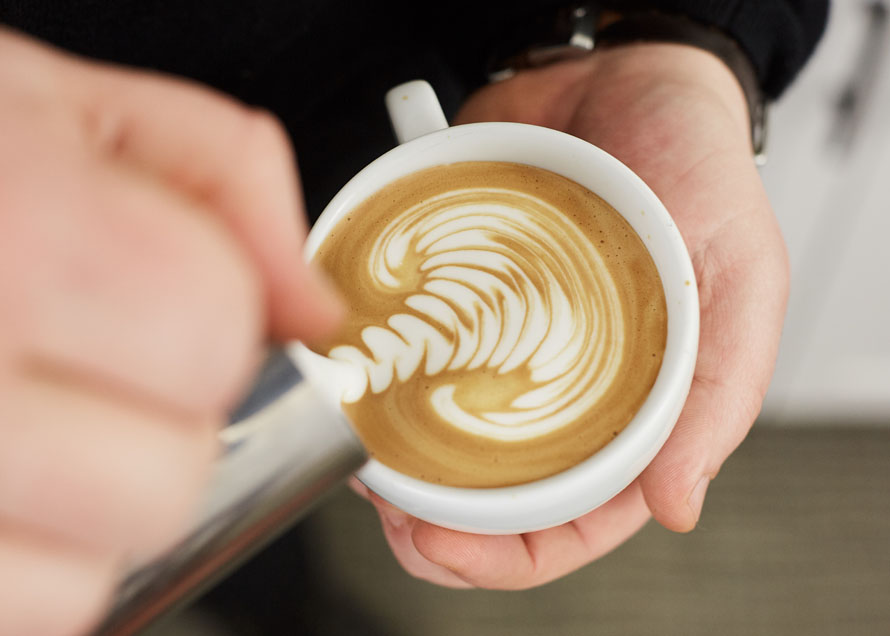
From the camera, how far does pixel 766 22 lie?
84 centimetres

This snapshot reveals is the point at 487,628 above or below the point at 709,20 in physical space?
below

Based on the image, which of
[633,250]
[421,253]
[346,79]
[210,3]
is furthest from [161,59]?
[633,250]

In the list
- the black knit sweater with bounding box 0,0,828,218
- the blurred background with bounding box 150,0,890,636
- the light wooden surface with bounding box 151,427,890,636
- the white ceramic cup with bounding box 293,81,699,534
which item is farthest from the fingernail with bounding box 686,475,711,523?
the light wooden surface with bounding box 151,427,890,636

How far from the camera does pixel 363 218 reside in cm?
68

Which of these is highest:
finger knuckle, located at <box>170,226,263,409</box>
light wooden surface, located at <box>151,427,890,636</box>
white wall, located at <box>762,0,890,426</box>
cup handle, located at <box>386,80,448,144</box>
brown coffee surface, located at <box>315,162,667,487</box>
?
finger knuckle, located at <box>170,226,263,409</box>

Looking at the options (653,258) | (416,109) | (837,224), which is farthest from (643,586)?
(416,109)

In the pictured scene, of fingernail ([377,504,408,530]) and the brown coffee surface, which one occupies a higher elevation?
the brown coffee surface

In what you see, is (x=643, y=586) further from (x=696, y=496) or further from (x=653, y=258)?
(x=653, y=258)

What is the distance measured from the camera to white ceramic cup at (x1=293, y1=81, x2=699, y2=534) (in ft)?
1.77

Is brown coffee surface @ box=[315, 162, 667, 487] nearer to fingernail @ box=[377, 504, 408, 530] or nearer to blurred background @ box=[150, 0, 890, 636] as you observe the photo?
fingernail @ box=[377, 504, 408, 530]

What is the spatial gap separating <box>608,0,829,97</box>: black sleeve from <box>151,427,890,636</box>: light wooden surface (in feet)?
3.28

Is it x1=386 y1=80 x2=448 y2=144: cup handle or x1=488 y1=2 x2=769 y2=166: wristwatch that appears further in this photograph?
x1=488 y1=2 x2=769 y2=166: wristwatch

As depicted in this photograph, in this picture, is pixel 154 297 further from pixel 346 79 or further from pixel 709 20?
pixel 709 20

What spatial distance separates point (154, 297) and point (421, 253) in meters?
0.41
